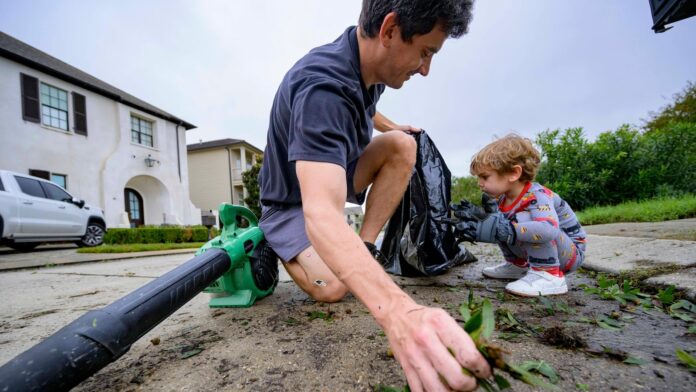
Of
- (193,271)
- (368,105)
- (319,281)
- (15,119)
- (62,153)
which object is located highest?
(15,119)

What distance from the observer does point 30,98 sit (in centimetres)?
919

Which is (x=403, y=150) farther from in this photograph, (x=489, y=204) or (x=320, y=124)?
(x=320, y=124)

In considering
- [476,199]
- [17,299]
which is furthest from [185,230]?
[476,199]

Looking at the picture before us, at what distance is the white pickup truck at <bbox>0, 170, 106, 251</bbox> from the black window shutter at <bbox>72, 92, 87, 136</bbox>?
4496 millimetres

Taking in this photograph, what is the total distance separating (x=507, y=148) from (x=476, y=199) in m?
8.29

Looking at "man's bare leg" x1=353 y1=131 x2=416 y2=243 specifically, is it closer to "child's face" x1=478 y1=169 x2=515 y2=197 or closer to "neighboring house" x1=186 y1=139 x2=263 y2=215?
"child's face" x1=478 y1=169 x2=515 y2=197

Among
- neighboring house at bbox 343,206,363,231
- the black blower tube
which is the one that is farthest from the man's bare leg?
neighboring house at bbox 343,206,363,231

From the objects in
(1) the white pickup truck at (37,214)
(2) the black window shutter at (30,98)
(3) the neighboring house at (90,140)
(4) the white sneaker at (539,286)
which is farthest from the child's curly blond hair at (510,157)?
(2) the black window shutter at (30,98)

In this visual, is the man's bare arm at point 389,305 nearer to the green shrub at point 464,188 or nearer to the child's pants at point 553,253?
the child's pants at point 553,253

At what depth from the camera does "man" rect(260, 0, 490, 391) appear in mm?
549

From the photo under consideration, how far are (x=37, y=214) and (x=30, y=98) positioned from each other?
528cm

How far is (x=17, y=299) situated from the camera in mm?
2090

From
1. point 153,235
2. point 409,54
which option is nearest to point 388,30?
point 409,54

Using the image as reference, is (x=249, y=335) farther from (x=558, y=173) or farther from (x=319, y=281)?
(x=558, y=173)
